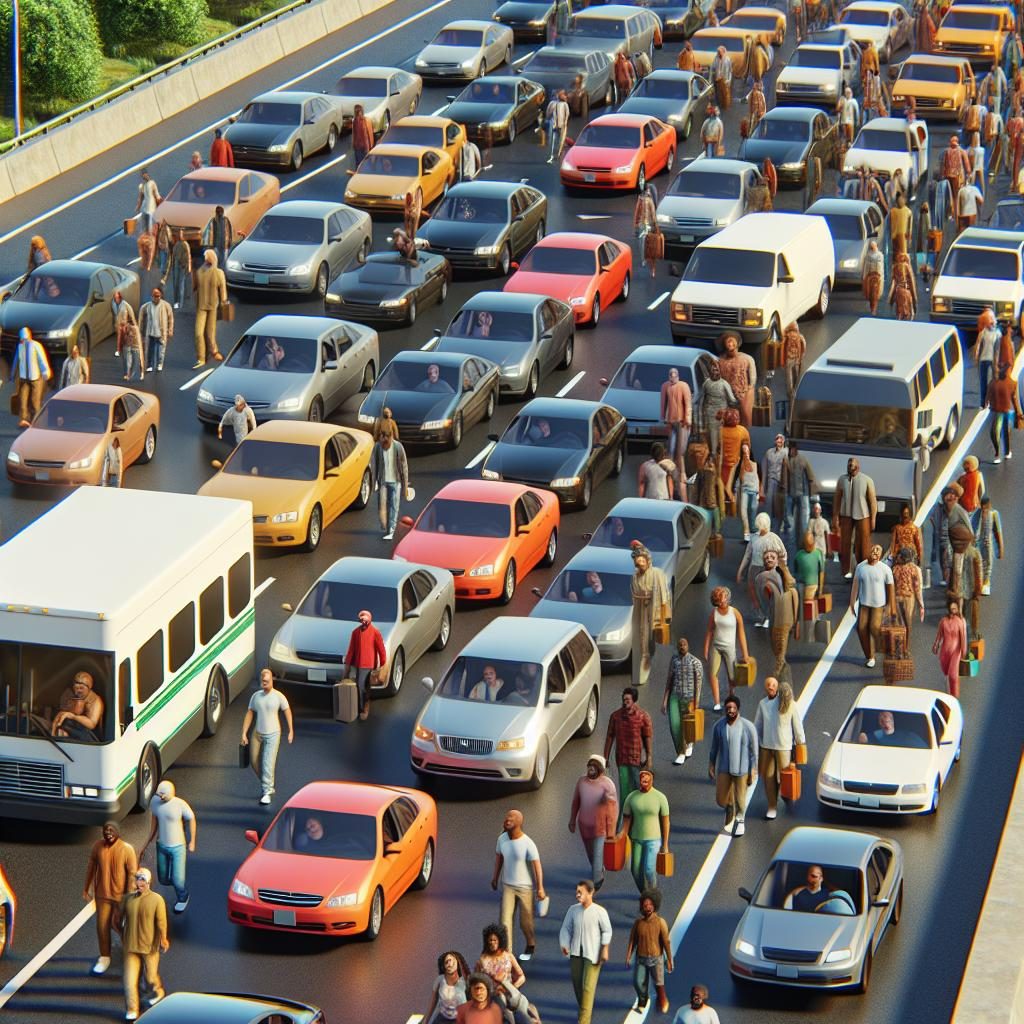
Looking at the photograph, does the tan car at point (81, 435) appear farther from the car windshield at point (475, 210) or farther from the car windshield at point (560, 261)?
the car windshield at point (475, 210)

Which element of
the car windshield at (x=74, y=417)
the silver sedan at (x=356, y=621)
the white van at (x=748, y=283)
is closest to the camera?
the silver sedan at (x=356, y=621)

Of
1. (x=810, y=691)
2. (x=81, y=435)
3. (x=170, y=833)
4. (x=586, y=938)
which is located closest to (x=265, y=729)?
(x=170, y=833)

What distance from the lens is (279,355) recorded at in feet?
118

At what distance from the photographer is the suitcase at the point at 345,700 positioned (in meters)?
26.5

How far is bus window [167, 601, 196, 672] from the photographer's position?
25.1 metres

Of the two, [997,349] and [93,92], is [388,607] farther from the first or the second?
[93,92]

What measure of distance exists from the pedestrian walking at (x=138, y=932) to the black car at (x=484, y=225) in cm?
2263

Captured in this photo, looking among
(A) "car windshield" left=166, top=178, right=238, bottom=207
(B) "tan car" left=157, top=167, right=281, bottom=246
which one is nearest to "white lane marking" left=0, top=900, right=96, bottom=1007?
(B) "tan car" left=157, top=167, right=281, bottom=246

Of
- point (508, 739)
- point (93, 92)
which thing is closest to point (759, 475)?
point (508, 739)

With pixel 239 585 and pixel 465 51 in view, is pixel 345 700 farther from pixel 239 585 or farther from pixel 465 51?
pixel 465 51

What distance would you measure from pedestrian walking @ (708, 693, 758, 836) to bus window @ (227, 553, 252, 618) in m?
5.59

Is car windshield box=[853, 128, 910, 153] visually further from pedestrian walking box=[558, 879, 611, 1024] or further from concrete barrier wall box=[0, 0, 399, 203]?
pedestrian walking box=[558, 879, 611, 1024]

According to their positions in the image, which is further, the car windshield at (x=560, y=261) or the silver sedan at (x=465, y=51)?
the silver sedan at (x=465, y=51)

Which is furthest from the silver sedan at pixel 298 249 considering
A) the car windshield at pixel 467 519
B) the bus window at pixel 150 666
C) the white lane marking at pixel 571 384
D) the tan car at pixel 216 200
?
the bus window at pixel 150 666
